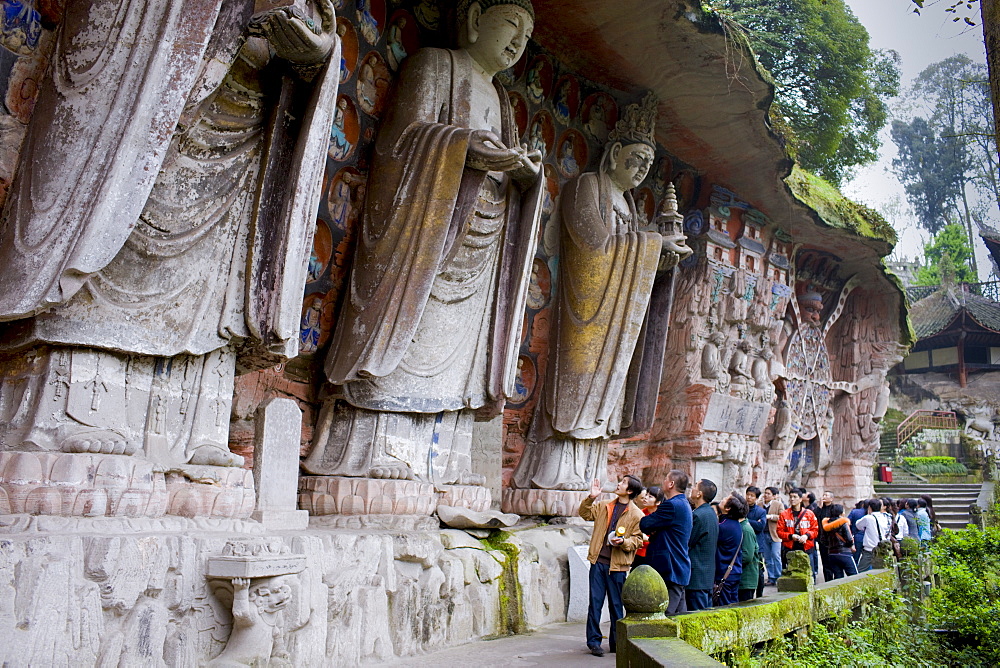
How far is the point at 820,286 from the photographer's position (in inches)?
492

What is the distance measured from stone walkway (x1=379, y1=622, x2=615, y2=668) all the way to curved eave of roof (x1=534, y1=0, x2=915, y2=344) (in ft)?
16.6

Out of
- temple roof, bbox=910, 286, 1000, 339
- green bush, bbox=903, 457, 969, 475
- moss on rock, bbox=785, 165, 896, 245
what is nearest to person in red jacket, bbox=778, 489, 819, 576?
moss on rock, bbox=785, 165, 896, 245

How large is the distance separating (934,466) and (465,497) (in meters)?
21.0

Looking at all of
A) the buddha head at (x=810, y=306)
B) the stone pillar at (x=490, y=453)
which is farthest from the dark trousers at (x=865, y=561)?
the stone pillar at (x=490, y=453)

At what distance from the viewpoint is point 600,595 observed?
471 centimetres

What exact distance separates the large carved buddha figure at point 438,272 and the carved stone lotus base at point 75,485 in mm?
2009

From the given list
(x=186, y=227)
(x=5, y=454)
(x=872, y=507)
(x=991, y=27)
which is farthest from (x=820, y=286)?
(x=5, y=454)

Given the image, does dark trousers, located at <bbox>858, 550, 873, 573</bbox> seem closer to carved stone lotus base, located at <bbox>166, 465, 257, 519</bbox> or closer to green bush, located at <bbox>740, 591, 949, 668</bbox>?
green bush, located at <bbox>740, 591, 949, 668</bbox>

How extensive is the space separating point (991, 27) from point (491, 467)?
15.9 ft

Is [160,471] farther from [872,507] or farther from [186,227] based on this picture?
[872,507]

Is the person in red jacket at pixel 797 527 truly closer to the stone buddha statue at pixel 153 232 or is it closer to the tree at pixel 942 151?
the stone buddha statue at pixel 153 232

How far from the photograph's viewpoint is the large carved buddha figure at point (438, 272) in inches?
227

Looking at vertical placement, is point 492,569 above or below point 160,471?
below

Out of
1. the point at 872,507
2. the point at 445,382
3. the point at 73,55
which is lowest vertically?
the point at 872,507
